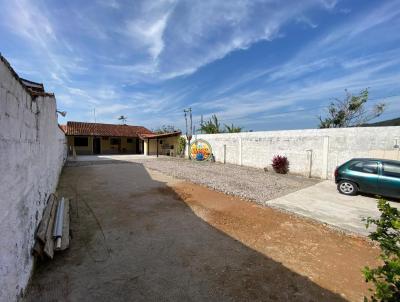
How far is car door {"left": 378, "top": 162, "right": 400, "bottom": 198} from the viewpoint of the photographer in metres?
6.02

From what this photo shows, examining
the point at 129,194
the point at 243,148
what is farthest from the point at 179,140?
the point at 129,194

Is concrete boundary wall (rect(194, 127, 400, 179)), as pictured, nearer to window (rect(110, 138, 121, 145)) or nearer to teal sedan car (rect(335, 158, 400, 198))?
teal sedan car (rect(335, 158, 400, 198))

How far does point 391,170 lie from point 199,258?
6.81m

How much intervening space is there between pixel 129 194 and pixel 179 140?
14.1 m

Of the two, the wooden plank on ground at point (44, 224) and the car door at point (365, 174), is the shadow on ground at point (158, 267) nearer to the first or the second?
the wooden plank on ground at point (44, 224)

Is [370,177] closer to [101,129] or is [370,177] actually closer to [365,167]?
[365,167]

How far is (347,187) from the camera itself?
7008 mm

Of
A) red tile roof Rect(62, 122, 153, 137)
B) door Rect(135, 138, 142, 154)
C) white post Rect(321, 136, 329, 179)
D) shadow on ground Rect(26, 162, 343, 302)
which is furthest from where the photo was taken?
door Rect(135, 138, 142, 154)

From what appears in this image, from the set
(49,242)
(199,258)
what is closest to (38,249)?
(49,242)

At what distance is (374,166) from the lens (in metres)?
6.49

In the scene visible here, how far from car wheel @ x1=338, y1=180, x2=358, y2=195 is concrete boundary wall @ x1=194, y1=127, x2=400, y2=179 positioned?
266 centimetres

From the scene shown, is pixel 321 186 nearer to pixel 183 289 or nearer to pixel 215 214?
pixel 215 214

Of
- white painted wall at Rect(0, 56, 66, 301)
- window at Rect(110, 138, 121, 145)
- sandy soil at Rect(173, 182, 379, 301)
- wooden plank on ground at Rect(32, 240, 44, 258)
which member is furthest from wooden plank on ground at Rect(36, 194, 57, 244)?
window at Rect(110, 138, 121, 145)

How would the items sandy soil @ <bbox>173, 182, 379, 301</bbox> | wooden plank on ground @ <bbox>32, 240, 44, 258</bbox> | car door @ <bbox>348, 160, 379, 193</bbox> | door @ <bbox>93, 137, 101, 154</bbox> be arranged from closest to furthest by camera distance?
wooden plank on ground @ <bbox>32, 240, 44, 258</bbox> < sandy soil @ <bbox>173, 182, 379, 301</bbox> < car door @ <bbox>348, 160, 379, 193</bbox> < door @ <bbox>93, 137, 101, 154</bbox>
